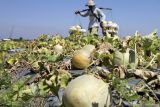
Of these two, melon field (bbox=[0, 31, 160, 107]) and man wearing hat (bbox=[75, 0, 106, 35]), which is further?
man wearing hat (bbox=[75, 0, 106, 35])

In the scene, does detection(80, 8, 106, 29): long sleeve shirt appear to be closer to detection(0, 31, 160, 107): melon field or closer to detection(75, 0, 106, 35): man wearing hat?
detection(75, 0, 106, 35): man wearing hat

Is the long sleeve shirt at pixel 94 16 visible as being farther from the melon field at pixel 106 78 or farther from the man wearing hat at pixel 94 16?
the melon field at pixel 106 78

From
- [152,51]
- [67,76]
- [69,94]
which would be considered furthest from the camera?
[152,51]

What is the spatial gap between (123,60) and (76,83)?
913mm

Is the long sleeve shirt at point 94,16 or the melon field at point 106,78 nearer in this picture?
the melon field at point 106,78

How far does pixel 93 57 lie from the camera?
4.03m

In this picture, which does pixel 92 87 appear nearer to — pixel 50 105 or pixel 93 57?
pixel 50 105

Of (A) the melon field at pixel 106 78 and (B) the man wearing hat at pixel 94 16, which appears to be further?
(B) the man wearing hat at pixel 94 16

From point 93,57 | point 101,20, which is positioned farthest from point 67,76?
point 101,20

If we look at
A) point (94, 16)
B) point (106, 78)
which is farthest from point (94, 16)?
point (106, 78)

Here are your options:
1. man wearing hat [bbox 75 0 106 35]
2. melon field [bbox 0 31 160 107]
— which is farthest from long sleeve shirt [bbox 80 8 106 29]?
melon field [bbox 0 31 160 107]

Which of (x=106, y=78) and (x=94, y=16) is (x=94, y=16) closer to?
(x=94, y=16)

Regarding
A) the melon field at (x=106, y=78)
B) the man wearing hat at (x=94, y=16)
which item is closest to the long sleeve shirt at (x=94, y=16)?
the man wearing hat at (x=94, y=16)

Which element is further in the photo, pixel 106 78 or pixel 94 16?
pixel 94 16
